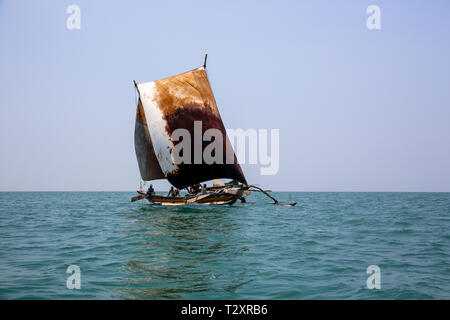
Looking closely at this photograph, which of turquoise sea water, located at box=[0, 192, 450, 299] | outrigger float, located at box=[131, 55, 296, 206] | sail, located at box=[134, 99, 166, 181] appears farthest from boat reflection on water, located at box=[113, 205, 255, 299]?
sail, located at box=[134, 99, 166, 181]

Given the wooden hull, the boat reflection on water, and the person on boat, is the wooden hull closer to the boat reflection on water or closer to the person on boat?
the person on boat

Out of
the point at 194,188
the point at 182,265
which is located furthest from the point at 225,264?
the point at 194,188

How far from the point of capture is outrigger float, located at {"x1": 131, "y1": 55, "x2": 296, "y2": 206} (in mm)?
33969

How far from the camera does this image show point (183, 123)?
3394cm

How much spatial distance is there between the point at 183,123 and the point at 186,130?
751mm

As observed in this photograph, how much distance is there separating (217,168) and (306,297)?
27473 millimetres

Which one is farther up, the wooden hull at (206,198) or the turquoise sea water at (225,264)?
the turquoise sea water at (225,264)

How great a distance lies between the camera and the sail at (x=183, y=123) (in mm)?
33938

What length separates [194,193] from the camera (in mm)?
37750

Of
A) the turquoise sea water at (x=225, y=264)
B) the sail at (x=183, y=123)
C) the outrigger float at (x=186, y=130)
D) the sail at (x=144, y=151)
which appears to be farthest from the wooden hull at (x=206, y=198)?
the turquoise sea water at (x=225, y=264)

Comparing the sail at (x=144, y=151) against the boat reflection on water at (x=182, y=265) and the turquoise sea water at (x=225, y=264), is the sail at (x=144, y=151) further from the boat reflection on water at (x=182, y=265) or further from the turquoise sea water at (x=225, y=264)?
the boat reflection on water at (x=182, y=265)

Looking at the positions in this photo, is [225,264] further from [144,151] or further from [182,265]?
[144,151]
